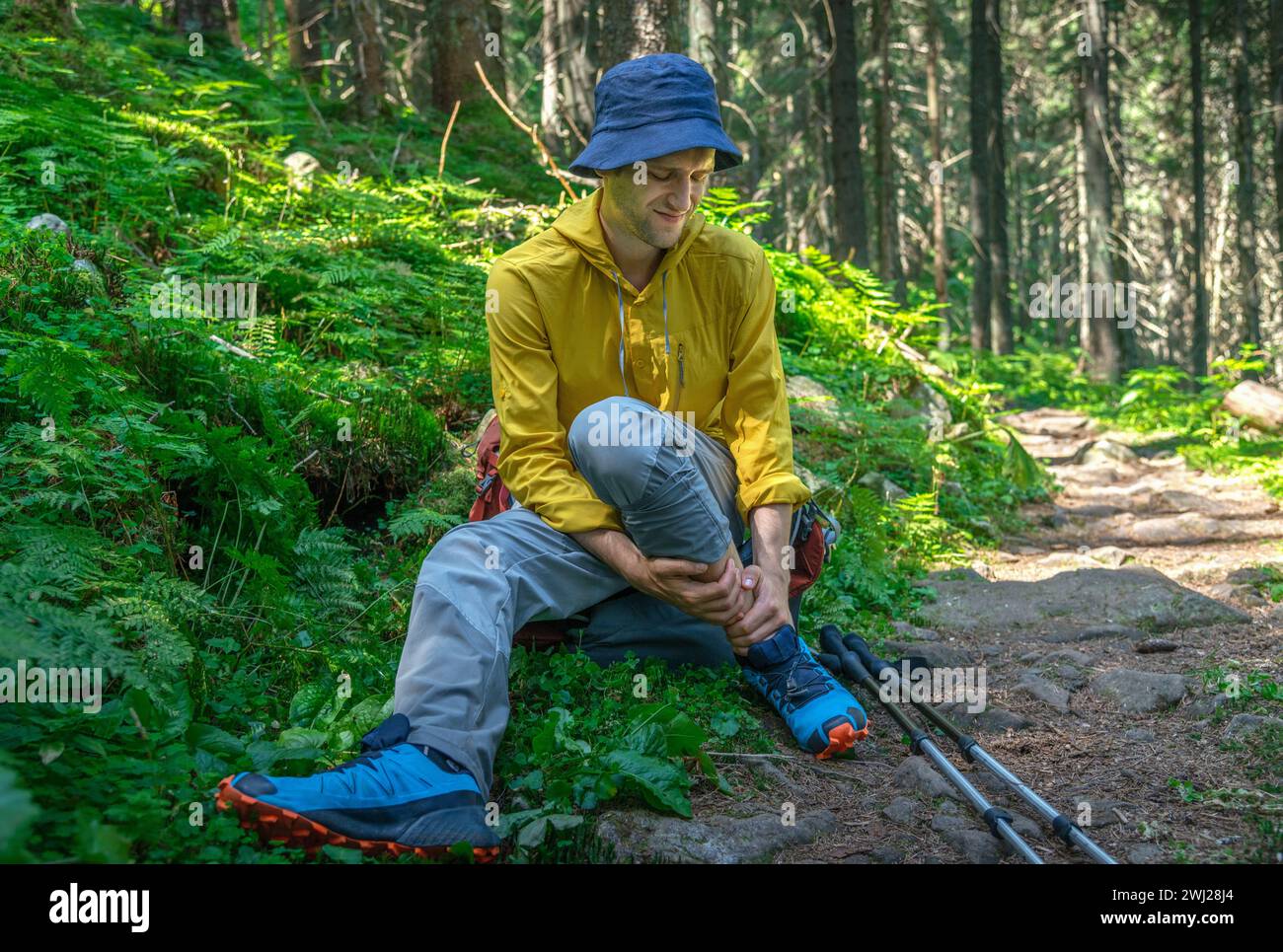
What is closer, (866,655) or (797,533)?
(797,533)

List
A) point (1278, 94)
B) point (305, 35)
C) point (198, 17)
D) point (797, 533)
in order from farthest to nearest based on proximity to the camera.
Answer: point (305, 35)
point (1278, 94)
point (198, 17)
point (797, 533)

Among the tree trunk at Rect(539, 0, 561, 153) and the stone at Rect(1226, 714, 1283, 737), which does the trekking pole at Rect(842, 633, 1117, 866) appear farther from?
the tree trunk at Rect(539, 0, 561, 153)

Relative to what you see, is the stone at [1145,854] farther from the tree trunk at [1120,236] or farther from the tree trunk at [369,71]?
the tree trunk at [1120,236]

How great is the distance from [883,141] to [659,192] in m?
15.6

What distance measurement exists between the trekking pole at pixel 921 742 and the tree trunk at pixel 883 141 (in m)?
12.9

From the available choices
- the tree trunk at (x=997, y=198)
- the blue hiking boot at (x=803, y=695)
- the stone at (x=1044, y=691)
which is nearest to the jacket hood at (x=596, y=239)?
the blue hiking boot at (x=803, y=695)

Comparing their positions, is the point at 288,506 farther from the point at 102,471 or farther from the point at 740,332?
the point at 740,332

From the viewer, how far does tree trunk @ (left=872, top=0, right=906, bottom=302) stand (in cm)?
1653

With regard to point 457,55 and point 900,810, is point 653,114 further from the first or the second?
point 457,55

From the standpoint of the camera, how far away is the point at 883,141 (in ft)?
58.4

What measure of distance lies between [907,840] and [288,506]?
2.80m

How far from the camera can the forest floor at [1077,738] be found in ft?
9.44

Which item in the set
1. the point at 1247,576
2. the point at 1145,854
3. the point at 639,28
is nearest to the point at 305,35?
the point at 639,28
